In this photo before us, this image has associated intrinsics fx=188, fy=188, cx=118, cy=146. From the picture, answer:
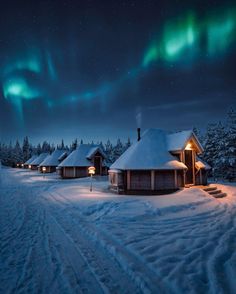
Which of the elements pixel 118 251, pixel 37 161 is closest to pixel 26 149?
pixel 37 161

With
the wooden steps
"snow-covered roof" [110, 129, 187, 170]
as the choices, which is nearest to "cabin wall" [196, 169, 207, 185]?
the wooden steps

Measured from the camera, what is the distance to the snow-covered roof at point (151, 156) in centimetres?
1853

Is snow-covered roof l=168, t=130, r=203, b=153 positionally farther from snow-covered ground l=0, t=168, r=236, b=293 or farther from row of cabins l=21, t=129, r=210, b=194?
snow-covered ground l=0, t=168, r=236, b=293

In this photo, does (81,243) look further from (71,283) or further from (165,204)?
(165,204)

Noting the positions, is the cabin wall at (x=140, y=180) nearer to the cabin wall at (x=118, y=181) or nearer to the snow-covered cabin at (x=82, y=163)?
the cabin wall at (x=118, y=181)

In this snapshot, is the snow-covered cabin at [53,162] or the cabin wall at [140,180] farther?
the snow-covered cabin at [53,162]

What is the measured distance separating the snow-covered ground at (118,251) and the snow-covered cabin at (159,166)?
7.08 metres

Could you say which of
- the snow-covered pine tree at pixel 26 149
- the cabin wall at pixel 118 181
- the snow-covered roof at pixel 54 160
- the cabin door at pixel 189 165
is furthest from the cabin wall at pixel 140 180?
the snow-covered pine tree at pixel 26 149

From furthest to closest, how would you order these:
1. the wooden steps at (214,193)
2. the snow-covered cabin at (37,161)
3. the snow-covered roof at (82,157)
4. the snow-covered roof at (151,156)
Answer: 1. the snow-covered cabin at (37,161)
2. the snow-covered roof at (82,157)
3. the snow-covered roof at (151,156)
4. the wooden steps at (214,193)

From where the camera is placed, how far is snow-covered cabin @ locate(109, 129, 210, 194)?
1848 cm

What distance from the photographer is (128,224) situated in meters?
9.20

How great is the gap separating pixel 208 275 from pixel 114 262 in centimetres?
257

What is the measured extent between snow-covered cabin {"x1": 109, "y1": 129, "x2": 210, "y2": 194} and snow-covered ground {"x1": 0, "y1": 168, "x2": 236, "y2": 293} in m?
7.08

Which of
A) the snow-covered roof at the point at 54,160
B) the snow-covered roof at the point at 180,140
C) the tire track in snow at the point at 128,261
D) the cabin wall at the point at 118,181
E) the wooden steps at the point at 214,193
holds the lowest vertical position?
the wooden steps at the point at 214,193
